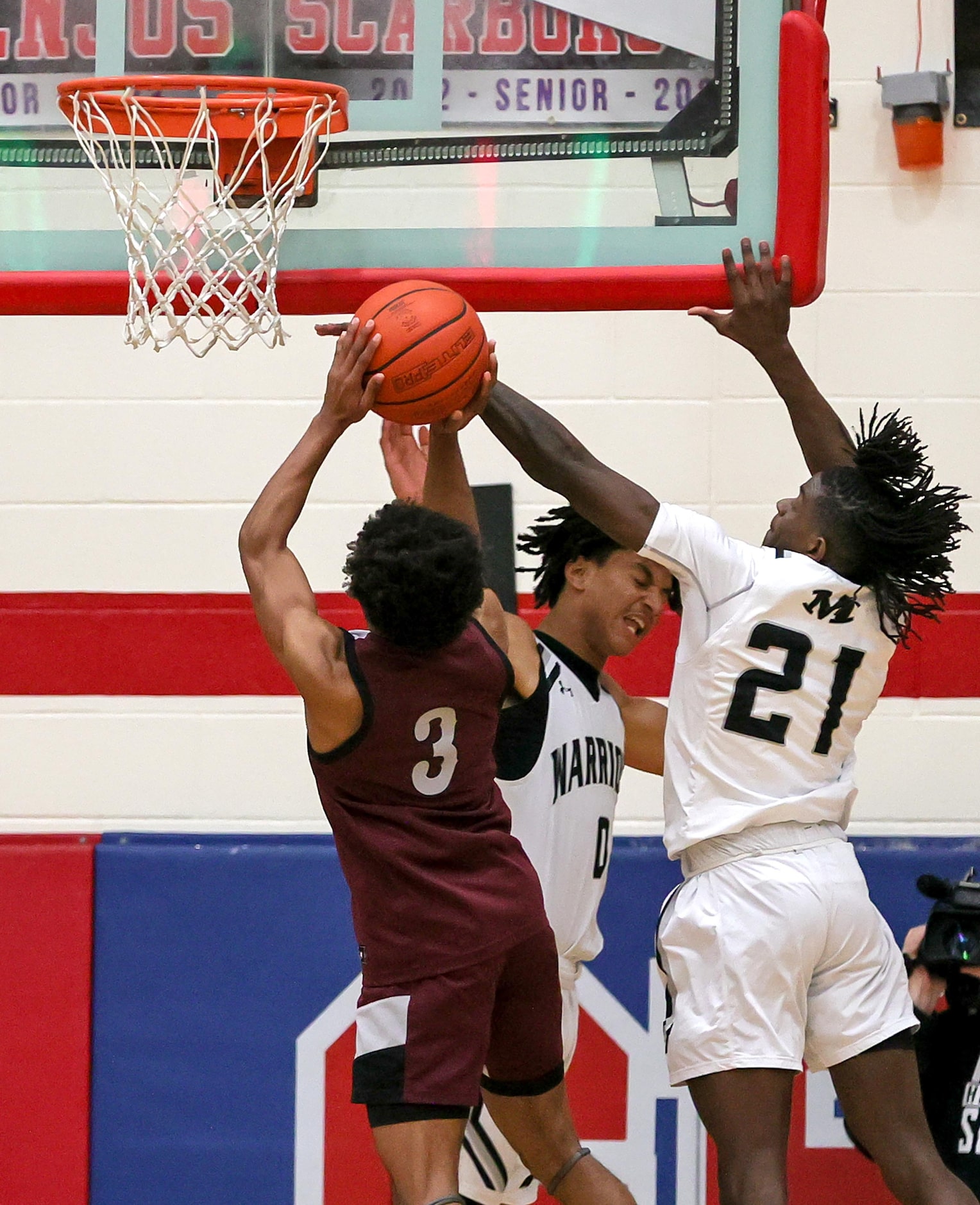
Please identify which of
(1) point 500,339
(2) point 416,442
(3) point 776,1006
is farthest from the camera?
(1) point 500,339

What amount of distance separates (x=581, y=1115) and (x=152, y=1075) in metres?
1.15

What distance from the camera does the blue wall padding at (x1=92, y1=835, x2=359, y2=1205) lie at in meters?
4.09

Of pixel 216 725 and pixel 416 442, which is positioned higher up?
pixel 416 442

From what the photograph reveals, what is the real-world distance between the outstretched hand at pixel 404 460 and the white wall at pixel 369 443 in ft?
3.05

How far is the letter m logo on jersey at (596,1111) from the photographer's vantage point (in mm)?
4047

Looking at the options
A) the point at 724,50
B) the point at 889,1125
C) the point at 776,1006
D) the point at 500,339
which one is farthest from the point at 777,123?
the point at 889,1125

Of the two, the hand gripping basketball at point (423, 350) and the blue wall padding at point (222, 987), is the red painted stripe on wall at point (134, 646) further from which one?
the hand gripping basketball at point (423, 350)

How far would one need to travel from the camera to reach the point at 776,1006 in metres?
3.02

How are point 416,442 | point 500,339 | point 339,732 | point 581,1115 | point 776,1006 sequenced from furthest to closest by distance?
point 500,339
point 581,1115
point 416,442
point 776,1006
point 339,732

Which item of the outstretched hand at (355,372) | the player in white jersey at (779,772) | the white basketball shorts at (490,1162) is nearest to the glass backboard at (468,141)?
the player in white jersey at (779,772)

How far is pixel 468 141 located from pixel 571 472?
29.8 inches

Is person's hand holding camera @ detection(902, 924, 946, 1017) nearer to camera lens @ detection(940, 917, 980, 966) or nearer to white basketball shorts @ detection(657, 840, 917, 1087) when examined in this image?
camera lens @ detection(940, 917, 980, 966)

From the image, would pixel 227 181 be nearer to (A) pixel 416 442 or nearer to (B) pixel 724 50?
(A) pixel 416 442

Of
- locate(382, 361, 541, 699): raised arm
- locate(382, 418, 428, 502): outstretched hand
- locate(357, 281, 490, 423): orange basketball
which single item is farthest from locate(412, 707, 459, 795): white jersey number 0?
locate(382, 418, 428, 502): outstretched hand
